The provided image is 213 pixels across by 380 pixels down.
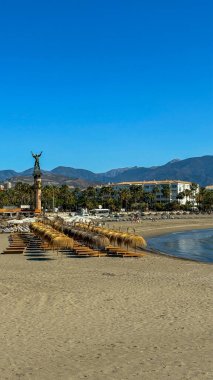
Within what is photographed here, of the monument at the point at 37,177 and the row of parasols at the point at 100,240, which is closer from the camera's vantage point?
the row of parasols at the point at 100,240

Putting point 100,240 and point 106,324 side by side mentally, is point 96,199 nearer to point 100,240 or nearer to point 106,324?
point 100,240

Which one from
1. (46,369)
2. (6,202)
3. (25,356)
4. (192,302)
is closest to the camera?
(46,369)

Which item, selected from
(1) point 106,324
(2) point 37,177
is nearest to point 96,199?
(2) point 37,177

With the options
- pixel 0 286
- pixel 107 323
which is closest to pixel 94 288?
pixel 0 286

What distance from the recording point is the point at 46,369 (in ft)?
28.5

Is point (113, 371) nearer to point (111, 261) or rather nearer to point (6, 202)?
point (111, 261)

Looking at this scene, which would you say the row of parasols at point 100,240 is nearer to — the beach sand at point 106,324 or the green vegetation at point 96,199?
the beach sand at point 106,324

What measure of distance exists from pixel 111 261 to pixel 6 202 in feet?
350

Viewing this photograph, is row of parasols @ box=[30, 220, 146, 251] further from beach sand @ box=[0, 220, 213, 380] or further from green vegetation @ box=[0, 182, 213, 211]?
green vegetation @ box=[0, 182, 213, 211]

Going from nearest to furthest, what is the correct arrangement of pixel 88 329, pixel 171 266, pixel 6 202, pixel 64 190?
pixel 88 329, pixel 171 266, pixel 6 202, pixel 64 190

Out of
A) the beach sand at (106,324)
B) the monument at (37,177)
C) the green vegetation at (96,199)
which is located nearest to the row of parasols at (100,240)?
the beach sand at (106,324)

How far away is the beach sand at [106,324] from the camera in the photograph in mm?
8688

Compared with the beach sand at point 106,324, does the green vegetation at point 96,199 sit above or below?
above

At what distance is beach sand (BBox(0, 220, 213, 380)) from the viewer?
8688 millimetres
